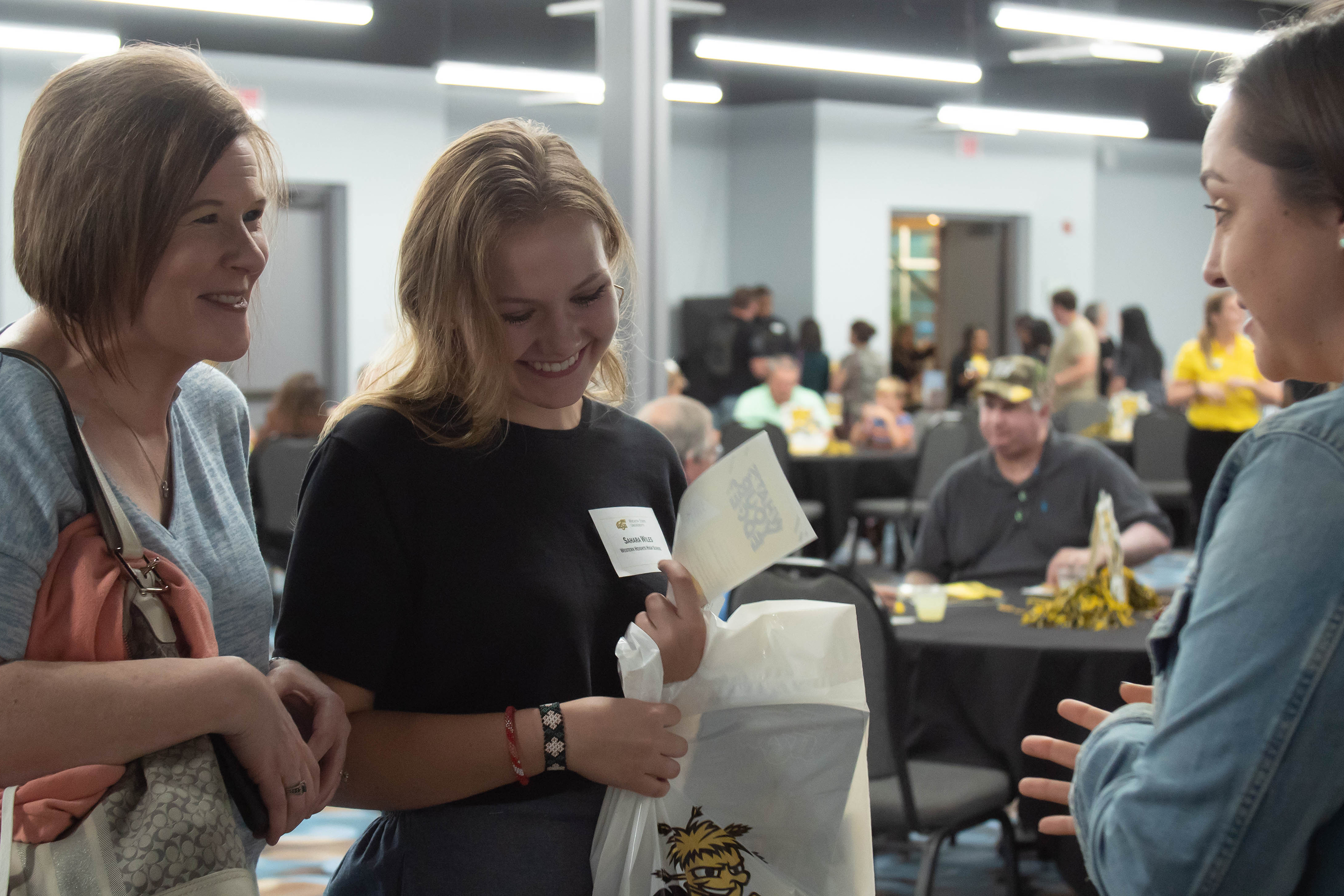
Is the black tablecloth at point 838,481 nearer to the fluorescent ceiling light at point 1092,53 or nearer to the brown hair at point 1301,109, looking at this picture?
the fluorescent ceiling light at point 1092,53

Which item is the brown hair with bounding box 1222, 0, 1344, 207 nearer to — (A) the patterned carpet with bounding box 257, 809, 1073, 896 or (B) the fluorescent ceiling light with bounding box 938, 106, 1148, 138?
(A) the patterned carpet with bounding box 257, 809, 1073, 896

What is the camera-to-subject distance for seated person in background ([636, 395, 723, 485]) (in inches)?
144

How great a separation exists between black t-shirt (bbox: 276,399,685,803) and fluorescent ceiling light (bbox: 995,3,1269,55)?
23.7ft

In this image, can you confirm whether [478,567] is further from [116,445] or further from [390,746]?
[116,445]

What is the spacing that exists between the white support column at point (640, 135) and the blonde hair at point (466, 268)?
1761mm

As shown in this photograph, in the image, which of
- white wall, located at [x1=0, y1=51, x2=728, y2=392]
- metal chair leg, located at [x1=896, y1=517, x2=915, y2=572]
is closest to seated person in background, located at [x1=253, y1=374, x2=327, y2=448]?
metal chair leg, located at [x1=896, y1=517, x2=915, y2=572]

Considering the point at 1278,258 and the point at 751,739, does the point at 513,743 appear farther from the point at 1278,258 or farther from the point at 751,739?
the point at 1278,258

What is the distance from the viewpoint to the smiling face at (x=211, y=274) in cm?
109

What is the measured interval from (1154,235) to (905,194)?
409 centimetres

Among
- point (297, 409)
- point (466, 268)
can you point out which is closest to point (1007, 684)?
point (466, 268)

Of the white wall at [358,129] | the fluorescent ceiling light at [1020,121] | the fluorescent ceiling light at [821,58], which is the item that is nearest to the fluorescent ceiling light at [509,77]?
the white wall at [358,129]

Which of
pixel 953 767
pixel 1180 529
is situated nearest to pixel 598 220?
pixel 953 767

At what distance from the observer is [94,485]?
1.02m

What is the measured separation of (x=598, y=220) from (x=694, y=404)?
253cm
